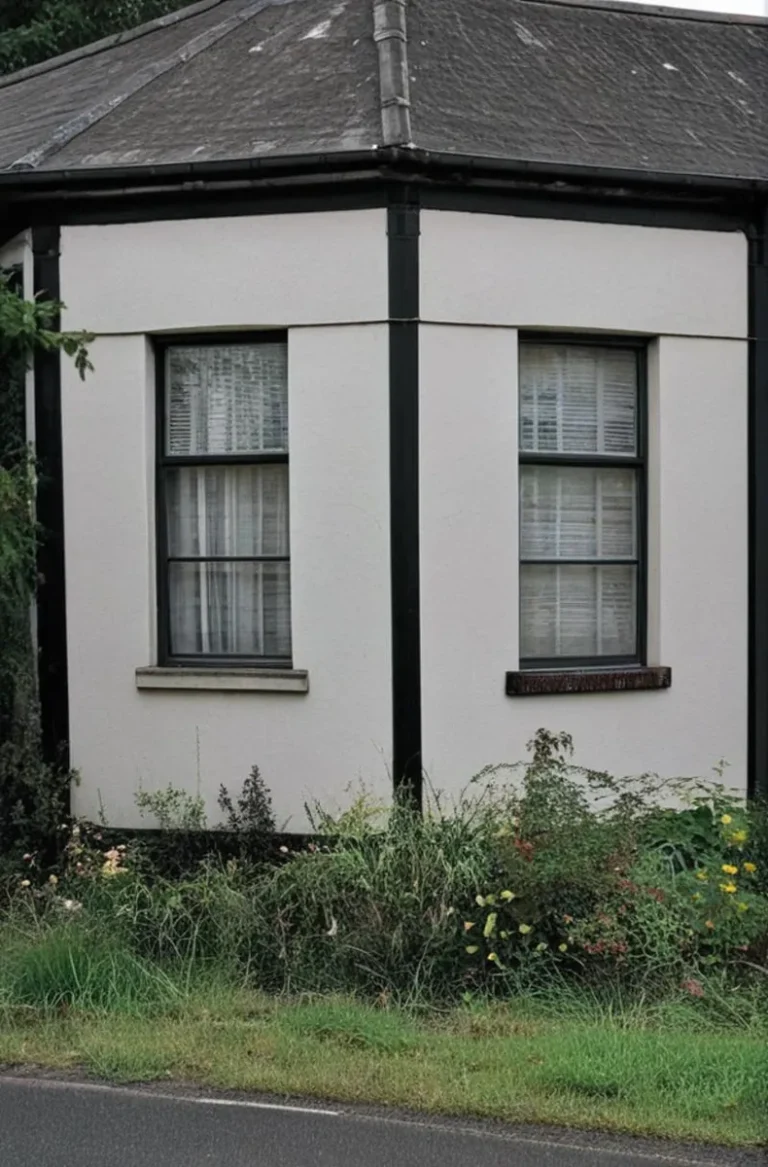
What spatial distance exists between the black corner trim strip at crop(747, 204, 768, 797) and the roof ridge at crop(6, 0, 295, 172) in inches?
163

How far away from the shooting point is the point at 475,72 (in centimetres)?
921

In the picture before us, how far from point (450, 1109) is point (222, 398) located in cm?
479

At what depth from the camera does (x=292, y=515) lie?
8266mm

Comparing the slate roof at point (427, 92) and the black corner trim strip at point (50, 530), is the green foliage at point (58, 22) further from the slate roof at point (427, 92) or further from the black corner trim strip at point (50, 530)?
the black corner trim strip at point (50, 530)

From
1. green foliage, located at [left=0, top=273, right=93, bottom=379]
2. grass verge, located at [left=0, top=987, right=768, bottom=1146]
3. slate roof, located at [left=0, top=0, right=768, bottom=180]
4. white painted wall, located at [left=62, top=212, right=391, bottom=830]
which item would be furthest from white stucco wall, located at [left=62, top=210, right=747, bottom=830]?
grass verge, located at [left=0, top=987, right=768, bottom=1146]

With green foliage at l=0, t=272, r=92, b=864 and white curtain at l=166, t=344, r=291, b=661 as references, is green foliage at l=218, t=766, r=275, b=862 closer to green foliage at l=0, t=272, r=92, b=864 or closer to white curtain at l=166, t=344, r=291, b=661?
white curtain at l=166, t=344, r=291, b=661

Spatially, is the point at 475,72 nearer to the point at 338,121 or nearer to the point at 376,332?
the point at 338,121

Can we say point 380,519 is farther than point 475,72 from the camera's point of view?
No

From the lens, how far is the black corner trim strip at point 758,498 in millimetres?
8844

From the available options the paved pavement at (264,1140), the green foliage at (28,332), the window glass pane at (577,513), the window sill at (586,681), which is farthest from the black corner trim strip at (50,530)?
the paved pavement at (264,1140)

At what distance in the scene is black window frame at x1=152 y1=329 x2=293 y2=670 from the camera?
8477 mm

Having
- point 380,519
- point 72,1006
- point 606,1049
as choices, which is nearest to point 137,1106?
point 72,1006

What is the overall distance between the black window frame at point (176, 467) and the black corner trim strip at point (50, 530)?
0.60 m

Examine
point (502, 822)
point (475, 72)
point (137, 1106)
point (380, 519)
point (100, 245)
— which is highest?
point (475, 72)
